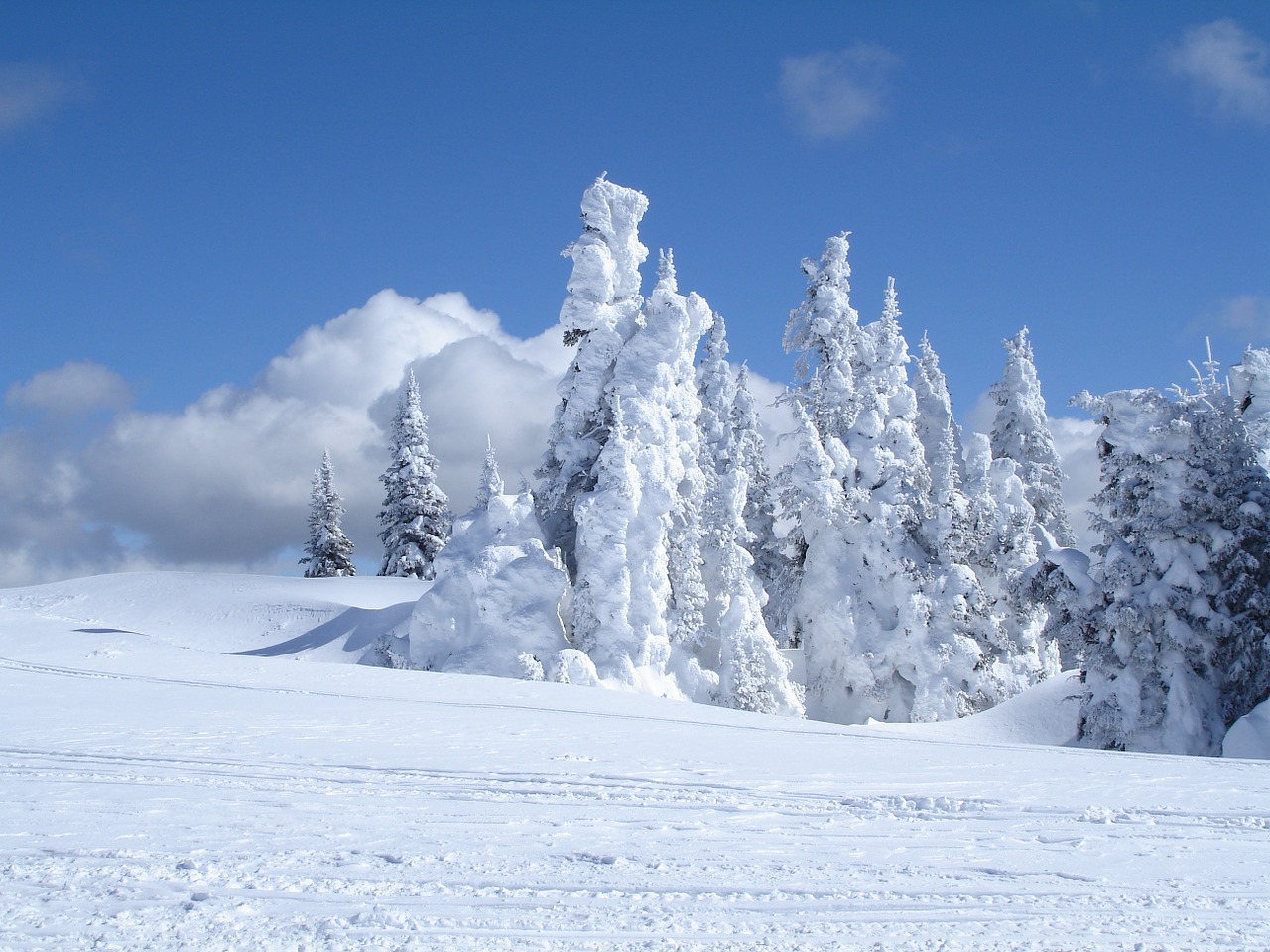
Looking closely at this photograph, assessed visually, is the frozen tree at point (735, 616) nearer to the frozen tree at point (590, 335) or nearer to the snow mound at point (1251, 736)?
the frozen tree at point (590, 335)

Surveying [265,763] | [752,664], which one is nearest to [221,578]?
[752,664]

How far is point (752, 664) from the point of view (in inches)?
984

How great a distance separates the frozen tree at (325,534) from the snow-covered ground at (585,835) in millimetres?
31378

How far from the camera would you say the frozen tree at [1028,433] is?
34438 millimetres

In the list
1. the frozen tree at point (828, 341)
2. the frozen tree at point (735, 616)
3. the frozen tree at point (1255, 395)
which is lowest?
the frozen tree at point (735, 616)

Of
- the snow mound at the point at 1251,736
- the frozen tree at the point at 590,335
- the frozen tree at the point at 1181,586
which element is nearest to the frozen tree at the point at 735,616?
the frozen tree at the point at 590,335

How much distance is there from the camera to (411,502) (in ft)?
138

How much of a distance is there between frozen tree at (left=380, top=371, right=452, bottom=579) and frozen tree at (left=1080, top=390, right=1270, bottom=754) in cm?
2962

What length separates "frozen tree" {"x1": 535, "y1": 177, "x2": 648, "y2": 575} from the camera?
26422mm

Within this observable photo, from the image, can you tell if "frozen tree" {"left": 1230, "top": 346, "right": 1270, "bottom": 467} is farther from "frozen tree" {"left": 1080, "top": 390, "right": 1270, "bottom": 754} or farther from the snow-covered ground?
the snow-covered ground

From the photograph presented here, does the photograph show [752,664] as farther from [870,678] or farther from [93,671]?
[93,671]

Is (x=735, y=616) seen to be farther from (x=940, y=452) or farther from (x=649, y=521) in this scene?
(x=940, y=452)

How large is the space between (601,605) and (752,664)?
4512 millimetres

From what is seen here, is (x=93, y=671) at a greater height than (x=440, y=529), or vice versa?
(x=440, y=529)
